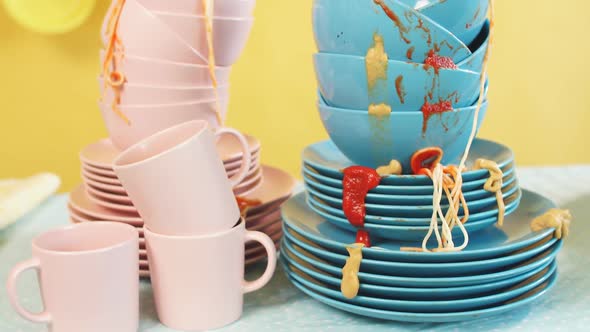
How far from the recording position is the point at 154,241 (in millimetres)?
844

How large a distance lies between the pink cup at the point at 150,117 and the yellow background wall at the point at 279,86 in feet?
3.64

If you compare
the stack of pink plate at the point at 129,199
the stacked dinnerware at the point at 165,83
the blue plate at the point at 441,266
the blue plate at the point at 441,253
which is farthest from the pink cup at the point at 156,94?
the blue plate at the point at 441,266

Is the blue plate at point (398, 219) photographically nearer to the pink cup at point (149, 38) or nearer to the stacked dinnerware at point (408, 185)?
the stacked dinnerware at point (408, 185)

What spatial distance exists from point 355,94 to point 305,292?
263mm

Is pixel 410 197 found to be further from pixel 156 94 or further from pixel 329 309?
pixel 156 94

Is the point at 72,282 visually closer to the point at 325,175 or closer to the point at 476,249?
the point at 325,175

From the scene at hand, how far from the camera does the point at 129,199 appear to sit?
104cm

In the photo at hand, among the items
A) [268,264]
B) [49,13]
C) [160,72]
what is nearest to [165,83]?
[160,72]

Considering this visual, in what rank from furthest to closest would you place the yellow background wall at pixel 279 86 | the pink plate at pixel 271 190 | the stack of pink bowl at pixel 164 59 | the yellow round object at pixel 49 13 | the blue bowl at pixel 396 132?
1. the yellow background wall at pixel 279 86
2. the yellow round object at pixel 49 13
3. the pink plate at pixel 271 190
4. the stack of pink bowl at pixel 164 59
5. the blue bowl at pixel 396 132

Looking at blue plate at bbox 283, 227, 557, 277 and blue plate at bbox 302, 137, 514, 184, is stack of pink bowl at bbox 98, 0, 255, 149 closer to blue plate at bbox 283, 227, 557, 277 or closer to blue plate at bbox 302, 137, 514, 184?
blue plate at bbox 302, 137, 514, 184

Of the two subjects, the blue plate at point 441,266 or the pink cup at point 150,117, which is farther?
the pink cup at point 150,117

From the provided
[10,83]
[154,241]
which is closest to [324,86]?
[154,241]

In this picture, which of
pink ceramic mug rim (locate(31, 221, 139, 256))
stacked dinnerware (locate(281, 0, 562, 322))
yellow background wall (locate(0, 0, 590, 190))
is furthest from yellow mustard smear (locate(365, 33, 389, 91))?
yellow background wall (locate(0, 0, 590, 190))

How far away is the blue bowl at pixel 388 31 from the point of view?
0.83 metres
